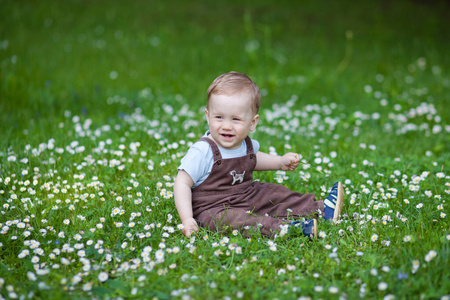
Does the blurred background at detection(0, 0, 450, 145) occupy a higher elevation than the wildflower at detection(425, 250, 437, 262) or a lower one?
higher

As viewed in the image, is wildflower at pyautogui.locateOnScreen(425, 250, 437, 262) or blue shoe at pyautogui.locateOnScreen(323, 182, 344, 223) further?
blue shoe at pyautogui.locateOnScreen(323, 182, 344, 223)

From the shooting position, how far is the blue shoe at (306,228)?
3.34 meters

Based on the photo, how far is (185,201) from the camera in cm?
346

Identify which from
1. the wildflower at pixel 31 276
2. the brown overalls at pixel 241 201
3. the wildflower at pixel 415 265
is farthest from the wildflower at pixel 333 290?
the wildflower at pixel 31 276

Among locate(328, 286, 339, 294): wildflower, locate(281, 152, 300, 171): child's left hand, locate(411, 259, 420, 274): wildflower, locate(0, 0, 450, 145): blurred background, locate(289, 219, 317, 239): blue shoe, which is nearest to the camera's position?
locate(328, 286, 339, 294): wildflower

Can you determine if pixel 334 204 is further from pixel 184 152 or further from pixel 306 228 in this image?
pixel 184 152

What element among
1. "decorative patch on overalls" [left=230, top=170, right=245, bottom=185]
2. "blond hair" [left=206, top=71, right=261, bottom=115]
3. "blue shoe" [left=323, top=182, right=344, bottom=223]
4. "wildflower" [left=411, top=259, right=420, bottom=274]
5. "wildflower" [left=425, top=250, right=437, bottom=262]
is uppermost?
"blond hair" [left=206, top=71, right=261, bottom=115]

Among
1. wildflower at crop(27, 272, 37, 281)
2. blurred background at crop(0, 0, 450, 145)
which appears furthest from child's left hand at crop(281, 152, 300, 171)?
blurred background at crop(0, 0, 450, 145)

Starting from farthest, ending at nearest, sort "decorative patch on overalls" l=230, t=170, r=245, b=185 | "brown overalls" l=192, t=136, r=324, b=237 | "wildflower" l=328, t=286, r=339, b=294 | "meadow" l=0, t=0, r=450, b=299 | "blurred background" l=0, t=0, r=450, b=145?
"blurred background" l=0, t=0, r=450, b=145 < "decorative patch on overalls" l=230, t=170, r=245, b=185 < "brown overalls" l=192, t=136, r=324, b=237 < "meadow" l=0, t=0, r=450, b=299 < "wildflower" l=328, t=286, r=339, b=294

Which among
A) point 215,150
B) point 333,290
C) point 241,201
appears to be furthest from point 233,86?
point 333,290

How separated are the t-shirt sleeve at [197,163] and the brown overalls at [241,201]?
6 centimetres

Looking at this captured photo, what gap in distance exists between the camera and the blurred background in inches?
297

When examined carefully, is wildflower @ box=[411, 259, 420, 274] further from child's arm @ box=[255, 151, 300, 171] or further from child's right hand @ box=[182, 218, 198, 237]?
child's right hand @ box=[182, 218, 198, 237]

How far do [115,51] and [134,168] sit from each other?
650cm
